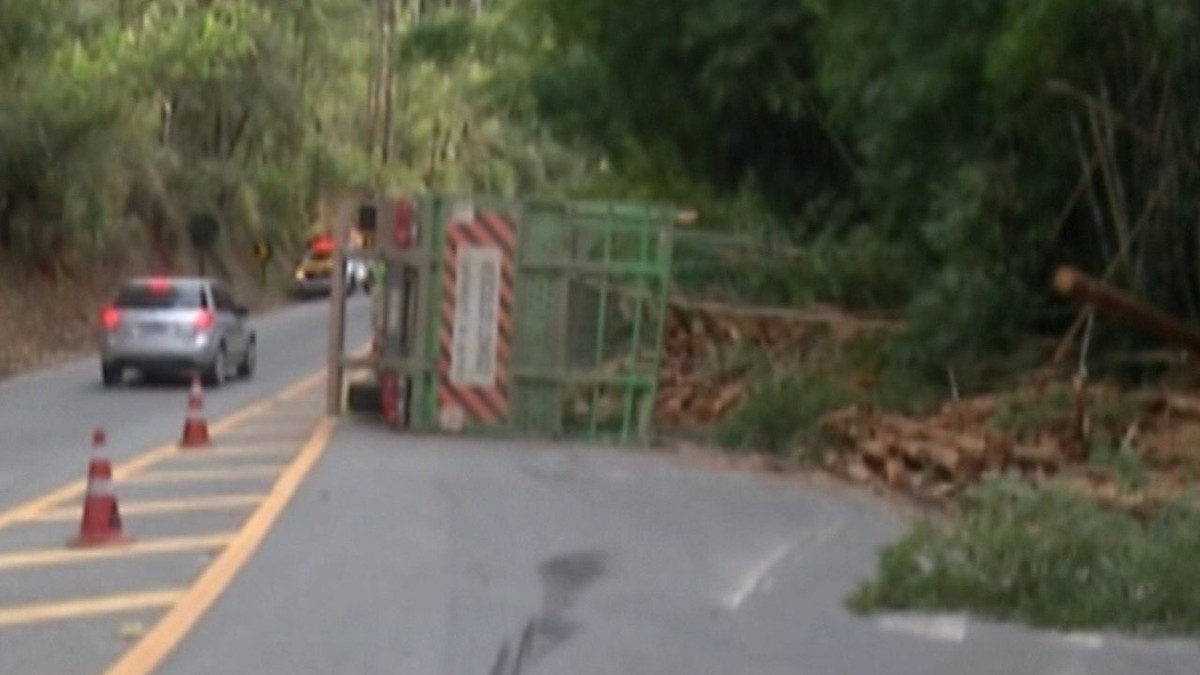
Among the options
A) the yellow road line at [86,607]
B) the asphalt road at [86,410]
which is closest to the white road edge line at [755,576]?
the yellow road line at [86,607]

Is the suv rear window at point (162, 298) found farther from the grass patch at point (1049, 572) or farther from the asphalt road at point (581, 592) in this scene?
the grass patch at point (1049, 572)

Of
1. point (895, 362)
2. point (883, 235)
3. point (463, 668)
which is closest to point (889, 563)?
point (463, 668)

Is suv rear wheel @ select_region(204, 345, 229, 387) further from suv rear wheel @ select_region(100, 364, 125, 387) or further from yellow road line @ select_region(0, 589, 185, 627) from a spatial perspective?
yellow road line @ select_region(0, 589, 185, 627)

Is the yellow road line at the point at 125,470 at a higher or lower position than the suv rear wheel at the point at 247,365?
higher

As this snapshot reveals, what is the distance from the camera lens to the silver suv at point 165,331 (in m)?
35.9

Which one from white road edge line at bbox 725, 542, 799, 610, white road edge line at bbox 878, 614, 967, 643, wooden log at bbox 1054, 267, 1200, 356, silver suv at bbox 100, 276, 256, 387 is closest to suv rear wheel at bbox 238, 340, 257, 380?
silver suv at bbox 100, 276, 256, 387

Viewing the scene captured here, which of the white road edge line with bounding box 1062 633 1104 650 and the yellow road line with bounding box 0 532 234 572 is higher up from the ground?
the white road edge line with bounding box 1062 633 1104 650

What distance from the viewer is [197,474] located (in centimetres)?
2141

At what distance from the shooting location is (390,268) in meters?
27.0

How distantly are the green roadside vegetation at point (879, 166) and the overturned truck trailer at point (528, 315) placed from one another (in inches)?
56.9

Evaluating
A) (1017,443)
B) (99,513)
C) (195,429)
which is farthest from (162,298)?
(99,513)

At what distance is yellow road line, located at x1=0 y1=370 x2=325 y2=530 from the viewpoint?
18.4 meters

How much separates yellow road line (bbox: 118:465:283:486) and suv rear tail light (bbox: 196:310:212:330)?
1400 centimetres

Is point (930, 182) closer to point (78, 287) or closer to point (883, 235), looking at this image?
point (883, 235)
